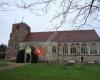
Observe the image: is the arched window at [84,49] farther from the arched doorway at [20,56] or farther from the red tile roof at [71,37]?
the arched doorway at [20,56]

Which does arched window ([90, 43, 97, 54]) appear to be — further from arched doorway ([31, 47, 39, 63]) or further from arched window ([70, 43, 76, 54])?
arched doorway ([31, 47, 39, 63])

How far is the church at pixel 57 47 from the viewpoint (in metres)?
56.7

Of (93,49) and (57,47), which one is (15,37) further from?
(93,49)

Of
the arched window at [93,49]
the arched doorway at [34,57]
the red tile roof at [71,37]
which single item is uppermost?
the red tile roof at [71,37]

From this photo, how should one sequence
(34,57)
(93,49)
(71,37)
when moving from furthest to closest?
(71,37) → (34,57) → (93,49)

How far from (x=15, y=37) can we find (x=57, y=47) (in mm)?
12809

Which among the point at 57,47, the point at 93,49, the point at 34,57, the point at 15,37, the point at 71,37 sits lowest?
the point at 34,57

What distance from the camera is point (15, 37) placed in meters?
Result: 62.6

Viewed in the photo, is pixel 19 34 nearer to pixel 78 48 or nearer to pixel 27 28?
pixel 27 28

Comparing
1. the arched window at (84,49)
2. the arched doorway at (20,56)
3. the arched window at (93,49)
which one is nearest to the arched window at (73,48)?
the arched window at (84,49)

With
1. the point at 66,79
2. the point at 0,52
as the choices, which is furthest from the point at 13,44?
the point at 66,79

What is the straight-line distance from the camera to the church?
5672 centimetres

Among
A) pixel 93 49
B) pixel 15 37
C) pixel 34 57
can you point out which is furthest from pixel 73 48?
pixel 15 37

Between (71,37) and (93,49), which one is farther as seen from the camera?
(71,37)
